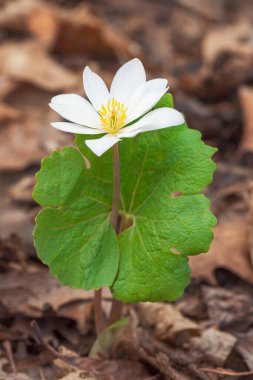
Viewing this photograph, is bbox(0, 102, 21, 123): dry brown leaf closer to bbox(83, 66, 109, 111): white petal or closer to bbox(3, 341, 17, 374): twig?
bbox(3, 341, 17, 374): twig

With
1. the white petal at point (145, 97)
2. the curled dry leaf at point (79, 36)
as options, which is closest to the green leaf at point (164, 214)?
the white petal at point (145, 97)

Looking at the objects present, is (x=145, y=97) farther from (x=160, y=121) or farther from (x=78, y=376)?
(x=78, y=376)

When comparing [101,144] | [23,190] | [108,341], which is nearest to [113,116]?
[101,144]

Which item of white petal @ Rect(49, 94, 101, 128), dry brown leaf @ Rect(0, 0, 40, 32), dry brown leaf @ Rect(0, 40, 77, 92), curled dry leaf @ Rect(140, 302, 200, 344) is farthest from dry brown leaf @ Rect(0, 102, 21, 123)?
white petal @ Rect(49, 94, 101, 128)

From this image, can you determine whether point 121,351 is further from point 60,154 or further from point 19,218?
point 19,218

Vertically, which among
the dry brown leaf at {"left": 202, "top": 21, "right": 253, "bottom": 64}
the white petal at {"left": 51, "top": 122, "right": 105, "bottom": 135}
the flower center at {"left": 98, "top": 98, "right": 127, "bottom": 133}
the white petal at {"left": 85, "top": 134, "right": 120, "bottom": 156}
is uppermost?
the dry brown leaf at {"left": 202, "top": 21, "right": 253, "bottom": 64}
